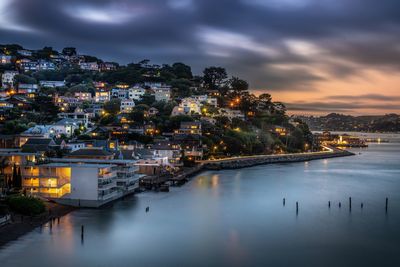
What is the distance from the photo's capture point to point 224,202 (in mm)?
22078

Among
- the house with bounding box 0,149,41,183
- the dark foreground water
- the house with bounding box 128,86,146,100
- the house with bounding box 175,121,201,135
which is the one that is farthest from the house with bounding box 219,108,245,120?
the house with bounding box 0,149,41,183

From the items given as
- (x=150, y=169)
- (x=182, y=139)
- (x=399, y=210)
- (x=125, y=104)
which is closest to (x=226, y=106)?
(x=125, y=104)

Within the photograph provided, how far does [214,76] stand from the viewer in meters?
59.5

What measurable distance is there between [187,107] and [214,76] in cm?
1727

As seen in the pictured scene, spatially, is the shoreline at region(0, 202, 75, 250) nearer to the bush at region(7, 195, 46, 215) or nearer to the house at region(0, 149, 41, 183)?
the bush at region(7, 195, 46, 215)

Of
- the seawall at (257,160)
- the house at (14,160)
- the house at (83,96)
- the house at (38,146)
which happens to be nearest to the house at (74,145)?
the house at (38,146)

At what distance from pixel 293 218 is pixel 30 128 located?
60.6 ft

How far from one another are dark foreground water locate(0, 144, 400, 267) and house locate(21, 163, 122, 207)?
0.87 meters

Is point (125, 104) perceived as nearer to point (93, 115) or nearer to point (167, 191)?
point (93, 115)

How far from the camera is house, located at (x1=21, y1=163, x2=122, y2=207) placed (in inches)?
723

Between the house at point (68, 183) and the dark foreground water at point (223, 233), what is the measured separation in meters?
0.87

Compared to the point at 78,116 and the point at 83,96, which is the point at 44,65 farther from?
the point at 78,116

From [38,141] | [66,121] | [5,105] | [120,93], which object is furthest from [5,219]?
[120,93]

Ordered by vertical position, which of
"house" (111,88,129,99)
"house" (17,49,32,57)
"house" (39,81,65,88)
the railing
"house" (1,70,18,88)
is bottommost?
the railing
